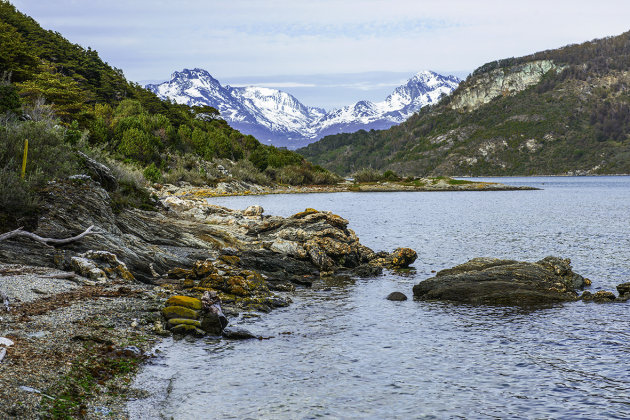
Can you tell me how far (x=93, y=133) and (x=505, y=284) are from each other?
72798 millimetres

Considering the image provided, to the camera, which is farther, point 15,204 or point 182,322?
point 15,204

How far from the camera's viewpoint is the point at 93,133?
78.9 metres

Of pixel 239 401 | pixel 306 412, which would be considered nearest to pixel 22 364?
pixel 239 401

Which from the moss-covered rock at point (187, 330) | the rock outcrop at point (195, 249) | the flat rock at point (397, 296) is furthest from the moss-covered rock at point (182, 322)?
the flat rock at point (397, 296)

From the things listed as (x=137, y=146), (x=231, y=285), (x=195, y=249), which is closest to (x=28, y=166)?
(x=195, y=249)

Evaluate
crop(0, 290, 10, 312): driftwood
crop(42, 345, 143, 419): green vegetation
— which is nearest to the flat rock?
crop(42, 345, 143, 419): green vegetation

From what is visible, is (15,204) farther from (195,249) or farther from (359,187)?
(359,187)

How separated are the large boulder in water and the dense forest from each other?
17.9 meters

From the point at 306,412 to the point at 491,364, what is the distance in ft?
19.3

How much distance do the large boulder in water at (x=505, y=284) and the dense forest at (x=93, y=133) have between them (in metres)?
17.9

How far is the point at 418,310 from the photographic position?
20.3 m

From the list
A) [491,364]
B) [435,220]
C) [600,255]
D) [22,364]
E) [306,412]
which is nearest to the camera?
[22,364]

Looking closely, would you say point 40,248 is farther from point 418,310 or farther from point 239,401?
point 418,310

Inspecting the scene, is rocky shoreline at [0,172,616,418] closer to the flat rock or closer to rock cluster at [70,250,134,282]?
rock cluster at [70,250,134,282]
